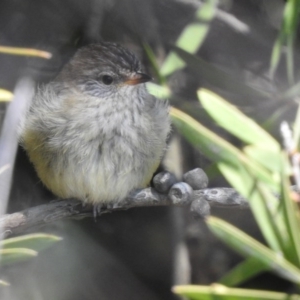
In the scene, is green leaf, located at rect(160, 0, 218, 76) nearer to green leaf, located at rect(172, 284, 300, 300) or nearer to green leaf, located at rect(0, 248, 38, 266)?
green leaf, located at rect(0, 248, 38, 266)

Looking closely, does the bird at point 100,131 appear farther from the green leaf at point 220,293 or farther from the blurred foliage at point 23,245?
the green leaf at point 220,293

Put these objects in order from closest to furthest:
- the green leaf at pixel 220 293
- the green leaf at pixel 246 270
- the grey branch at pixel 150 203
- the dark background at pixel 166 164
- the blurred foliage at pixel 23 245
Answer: the green leaf at pixel 220 293, the green leaf at pixel 246 270, the blurred foliage at pixel 23 245, the grey branch at pixel 150 203, the dark background at pixel 166 164

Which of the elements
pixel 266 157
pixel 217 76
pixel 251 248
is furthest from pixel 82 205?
pixel 251 248

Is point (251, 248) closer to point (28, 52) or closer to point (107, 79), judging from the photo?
point (28, 52)

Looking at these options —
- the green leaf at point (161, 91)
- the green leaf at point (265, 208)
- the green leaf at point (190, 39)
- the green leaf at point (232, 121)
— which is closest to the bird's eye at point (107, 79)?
the green leaf at point (161, 91)

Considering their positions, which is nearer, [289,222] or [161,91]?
[289,222]

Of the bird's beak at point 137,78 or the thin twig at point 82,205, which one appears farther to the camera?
A: the bird's beak at point 137,78
